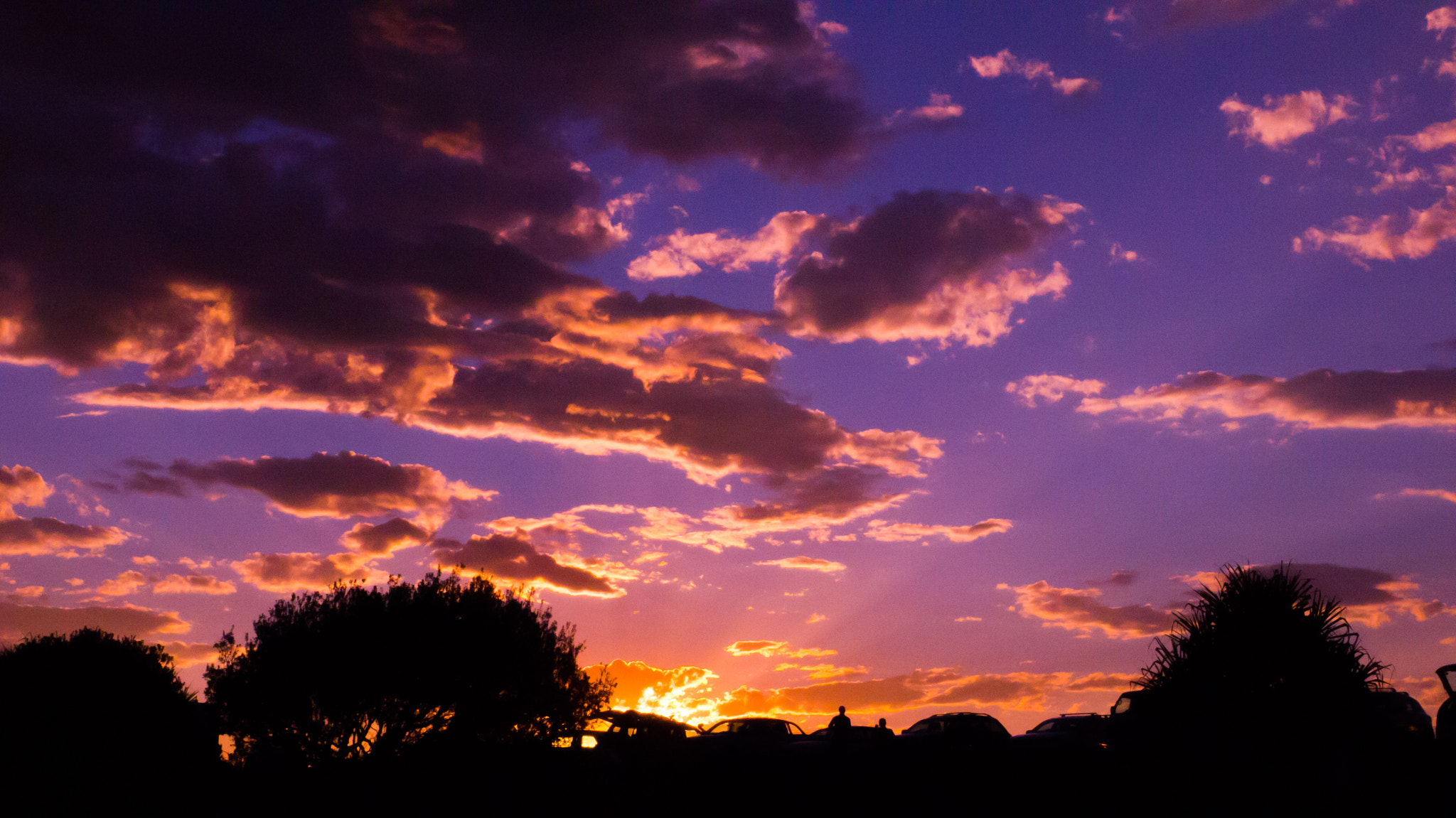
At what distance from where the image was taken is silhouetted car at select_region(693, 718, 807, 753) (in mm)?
24584

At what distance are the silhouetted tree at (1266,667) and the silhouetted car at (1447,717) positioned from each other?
10514 millimetres

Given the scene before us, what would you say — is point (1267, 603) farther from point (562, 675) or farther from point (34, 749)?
point (34, 749)

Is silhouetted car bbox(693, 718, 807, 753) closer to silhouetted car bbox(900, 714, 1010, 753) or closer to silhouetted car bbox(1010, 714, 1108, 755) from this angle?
silhouetted car bbox(900, 714, 1010, 753)

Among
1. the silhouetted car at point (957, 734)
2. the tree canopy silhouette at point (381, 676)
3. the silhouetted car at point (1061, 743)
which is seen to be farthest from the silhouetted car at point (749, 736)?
the tree canopy silhouette at point (381, 676)

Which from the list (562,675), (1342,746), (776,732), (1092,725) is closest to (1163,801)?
(1092,725)

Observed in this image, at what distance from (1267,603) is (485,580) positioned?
34102 mm

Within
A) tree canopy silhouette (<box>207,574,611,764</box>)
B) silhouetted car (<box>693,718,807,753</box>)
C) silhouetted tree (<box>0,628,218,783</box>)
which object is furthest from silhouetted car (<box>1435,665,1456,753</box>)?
silhouetted tree (<box>0,628,218,783</box>)

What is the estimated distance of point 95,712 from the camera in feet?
139

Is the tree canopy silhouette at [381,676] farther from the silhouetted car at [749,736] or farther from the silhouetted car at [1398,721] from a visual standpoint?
the silhouetted car at [1398,721]

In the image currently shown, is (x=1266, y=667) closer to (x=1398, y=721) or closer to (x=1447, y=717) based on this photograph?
(x=1398, y=721)

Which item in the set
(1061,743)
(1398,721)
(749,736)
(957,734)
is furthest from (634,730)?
(1398,721)

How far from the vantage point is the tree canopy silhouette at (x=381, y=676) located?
1580 inches

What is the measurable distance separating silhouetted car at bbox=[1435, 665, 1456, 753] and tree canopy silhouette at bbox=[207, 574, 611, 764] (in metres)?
29.8

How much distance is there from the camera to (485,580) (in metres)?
46.7
